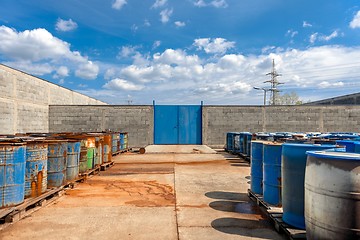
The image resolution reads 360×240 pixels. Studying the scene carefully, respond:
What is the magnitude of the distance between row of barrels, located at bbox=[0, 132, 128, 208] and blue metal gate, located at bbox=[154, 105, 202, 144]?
449 inches

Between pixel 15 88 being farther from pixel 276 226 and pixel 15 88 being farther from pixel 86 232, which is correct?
pixel 276 226

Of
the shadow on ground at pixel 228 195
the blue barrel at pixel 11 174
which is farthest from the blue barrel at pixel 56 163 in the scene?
the shadow on ground at pixel 228 195

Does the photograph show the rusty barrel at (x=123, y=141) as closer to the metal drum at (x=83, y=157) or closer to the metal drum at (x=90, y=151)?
the metal drum at (x=90, y=151)

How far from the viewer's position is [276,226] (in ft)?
14.5

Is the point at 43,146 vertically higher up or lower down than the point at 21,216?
higher up

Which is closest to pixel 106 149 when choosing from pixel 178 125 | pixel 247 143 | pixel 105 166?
pixel 105 166

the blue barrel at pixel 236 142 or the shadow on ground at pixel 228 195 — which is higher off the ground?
the blue barrel at pixel 236 142

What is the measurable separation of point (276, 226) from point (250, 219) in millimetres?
662

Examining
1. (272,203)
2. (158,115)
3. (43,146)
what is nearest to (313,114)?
(158,115)

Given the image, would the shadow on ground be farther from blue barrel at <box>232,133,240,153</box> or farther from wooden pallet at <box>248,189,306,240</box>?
blue barrel at <box>232,133,240,153</box>

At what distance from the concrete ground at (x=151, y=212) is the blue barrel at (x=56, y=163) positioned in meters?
0.46

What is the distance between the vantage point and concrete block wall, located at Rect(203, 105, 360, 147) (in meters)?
19.0

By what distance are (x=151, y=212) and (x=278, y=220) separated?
2365mm

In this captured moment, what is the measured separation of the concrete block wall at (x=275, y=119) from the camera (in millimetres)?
18953
